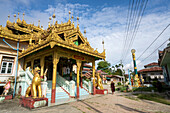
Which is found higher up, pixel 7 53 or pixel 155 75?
pixel 7 53

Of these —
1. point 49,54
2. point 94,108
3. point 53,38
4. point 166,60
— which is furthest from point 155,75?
point 53,38

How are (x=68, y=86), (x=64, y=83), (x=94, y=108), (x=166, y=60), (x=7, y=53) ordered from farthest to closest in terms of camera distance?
(x=166, y=60), (x=64, y=83), (x=7, y=53), (x=68, y=86), (x=94, y=108)

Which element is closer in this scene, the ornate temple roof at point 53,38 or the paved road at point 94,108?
the paved road at point 94,108

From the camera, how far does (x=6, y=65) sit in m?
9.73

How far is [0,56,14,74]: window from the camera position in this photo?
9.48 metres

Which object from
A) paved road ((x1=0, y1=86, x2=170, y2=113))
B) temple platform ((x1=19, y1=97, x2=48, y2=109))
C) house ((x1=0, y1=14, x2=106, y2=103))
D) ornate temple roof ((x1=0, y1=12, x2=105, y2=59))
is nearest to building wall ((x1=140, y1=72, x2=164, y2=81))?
house ((x1=0, y1=14, x2=106, y2=103))

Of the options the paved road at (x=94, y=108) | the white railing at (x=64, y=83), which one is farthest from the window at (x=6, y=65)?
the white railing at (x=64, y=83)

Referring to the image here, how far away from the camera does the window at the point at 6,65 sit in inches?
373

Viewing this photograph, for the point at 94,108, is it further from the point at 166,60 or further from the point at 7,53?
the point at 166,60

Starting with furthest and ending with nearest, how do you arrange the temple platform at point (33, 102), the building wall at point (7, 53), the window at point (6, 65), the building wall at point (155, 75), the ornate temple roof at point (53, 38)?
the building wall at point (155, 75) → the window at point (6, 65) → the building wall at point (7, 53) → the ornate temple roof at point (53, 38) → the temple platform at point (33, 102)

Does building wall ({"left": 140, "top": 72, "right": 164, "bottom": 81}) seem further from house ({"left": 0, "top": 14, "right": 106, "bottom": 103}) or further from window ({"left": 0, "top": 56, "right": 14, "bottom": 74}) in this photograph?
window ({"left": 0, "top": 56, "right": 14, "bottom": 74})

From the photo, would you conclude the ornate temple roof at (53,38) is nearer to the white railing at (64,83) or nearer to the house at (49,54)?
the house at (49,54)

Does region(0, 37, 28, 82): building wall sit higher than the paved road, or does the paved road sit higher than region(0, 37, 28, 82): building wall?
region(0, 37, 28, 82): building wall

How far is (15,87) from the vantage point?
30.3ft
